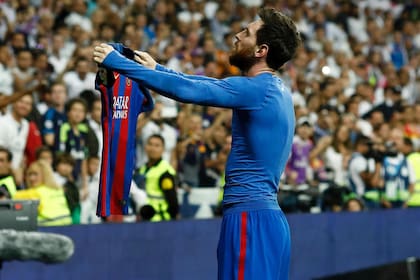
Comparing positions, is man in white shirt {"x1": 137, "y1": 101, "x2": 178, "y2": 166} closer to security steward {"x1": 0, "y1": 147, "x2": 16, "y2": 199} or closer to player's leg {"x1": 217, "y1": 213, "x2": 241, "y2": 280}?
security steward {"x1": 0, "y1": 147, "x2": 16, "y2": 199}

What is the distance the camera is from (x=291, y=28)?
203 inches

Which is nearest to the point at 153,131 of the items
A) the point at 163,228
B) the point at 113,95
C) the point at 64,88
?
the point at 64,88

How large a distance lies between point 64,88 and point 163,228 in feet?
9.27

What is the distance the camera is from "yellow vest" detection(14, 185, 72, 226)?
28.5ft

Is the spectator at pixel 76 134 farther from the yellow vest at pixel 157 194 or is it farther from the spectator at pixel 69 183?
the yellow vest at pixel 157 194

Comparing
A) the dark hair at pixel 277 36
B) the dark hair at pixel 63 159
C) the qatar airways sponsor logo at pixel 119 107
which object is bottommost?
the dark hair at pixel 63 159

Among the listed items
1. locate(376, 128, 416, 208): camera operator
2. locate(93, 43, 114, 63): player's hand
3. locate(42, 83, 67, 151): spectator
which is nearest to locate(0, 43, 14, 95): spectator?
locate(42, 83, 67, 151): spectator

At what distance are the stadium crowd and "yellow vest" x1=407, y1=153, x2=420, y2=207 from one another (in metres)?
0.02

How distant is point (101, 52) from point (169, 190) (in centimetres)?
490

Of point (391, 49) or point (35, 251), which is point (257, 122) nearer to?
point (35, 251)

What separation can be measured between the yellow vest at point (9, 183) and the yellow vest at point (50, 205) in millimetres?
68

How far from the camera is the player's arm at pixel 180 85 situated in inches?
185

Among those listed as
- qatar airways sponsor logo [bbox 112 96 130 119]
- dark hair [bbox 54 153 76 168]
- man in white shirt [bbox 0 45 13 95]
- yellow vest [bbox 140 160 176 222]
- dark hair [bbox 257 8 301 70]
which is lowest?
yellow vest [bbox 140 160 176 222]

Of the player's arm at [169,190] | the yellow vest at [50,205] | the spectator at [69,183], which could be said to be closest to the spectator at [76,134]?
the spectator at [69,183]
